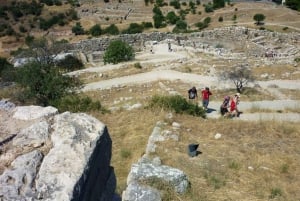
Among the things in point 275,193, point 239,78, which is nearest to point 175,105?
point 275,193

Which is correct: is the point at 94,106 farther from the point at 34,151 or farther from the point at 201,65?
the point at 201,65

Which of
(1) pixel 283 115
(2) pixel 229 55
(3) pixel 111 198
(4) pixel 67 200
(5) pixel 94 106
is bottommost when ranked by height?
(2) pixel 229 55

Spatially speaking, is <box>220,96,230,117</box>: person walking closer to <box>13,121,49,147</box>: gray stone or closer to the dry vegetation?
the dry vegetation

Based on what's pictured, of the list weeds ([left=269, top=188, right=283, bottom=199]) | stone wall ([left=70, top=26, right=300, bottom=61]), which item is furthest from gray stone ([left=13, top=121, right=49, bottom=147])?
stone wall ([left=70, top=26, right=300, bottom=61])

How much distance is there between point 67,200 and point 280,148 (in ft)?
27.7

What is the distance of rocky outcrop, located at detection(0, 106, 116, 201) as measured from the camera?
5.59 meters

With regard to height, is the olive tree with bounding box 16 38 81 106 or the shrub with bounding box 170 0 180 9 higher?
the olive tree with bounding box 16 38 81 106

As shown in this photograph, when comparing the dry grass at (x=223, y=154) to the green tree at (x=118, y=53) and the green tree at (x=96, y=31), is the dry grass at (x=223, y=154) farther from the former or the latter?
the green tree at (x=96, y=31)

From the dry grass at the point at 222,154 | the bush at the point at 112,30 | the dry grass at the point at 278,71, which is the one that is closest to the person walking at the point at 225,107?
the dry grass at the point at 222,154

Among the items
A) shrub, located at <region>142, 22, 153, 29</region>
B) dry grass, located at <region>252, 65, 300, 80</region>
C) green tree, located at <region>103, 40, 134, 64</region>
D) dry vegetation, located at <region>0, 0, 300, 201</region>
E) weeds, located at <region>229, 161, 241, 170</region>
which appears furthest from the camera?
shrub, located at <region>142, 22, 153, 29</region>

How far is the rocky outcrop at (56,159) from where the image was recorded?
5590 millimetres

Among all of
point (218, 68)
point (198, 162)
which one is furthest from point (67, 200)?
point (218, 68)

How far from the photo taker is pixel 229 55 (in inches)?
1427

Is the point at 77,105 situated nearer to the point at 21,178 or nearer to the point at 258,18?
the point at 21,178
